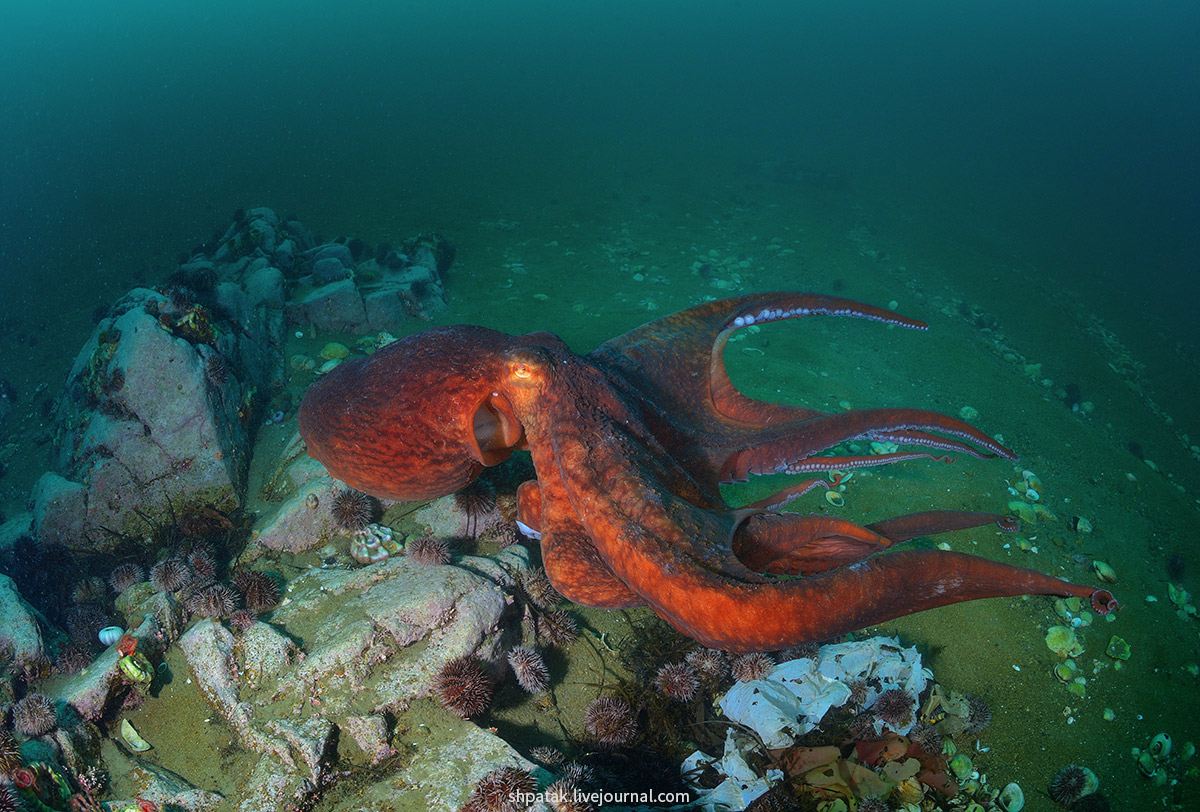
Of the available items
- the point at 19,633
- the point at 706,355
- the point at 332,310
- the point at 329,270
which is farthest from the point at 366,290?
the point at 706,355

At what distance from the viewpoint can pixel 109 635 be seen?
4059mm

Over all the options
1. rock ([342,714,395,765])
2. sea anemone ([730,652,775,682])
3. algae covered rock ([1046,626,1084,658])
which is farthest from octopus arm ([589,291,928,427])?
algae covered rock ([1046,626,1084,658])

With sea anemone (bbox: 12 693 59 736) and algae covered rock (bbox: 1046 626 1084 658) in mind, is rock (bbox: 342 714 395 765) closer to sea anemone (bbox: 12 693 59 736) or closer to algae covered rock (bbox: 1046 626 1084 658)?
sea anemone (bbox: 12 693 59 736)

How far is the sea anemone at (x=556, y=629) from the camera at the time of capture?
4191mm

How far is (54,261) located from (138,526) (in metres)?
16.1

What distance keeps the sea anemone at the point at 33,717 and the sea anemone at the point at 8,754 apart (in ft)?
0.69

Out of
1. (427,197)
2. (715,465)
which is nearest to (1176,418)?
(715,465)

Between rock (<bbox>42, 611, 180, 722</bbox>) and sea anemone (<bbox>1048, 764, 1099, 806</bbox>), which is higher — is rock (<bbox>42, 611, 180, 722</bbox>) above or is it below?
above

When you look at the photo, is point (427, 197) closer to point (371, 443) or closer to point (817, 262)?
point (817, 262)

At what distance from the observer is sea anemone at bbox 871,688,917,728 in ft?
12.6

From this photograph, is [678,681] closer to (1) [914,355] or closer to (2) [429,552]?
(2) [429,552]

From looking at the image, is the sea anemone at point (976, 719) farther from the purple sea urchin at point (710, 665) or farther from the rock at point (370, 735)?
the rock at point (370, 735)

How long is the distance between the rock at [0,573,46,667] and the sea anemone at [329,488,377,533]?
2020 millimetres

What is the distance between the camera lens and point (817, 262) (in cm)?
1448
